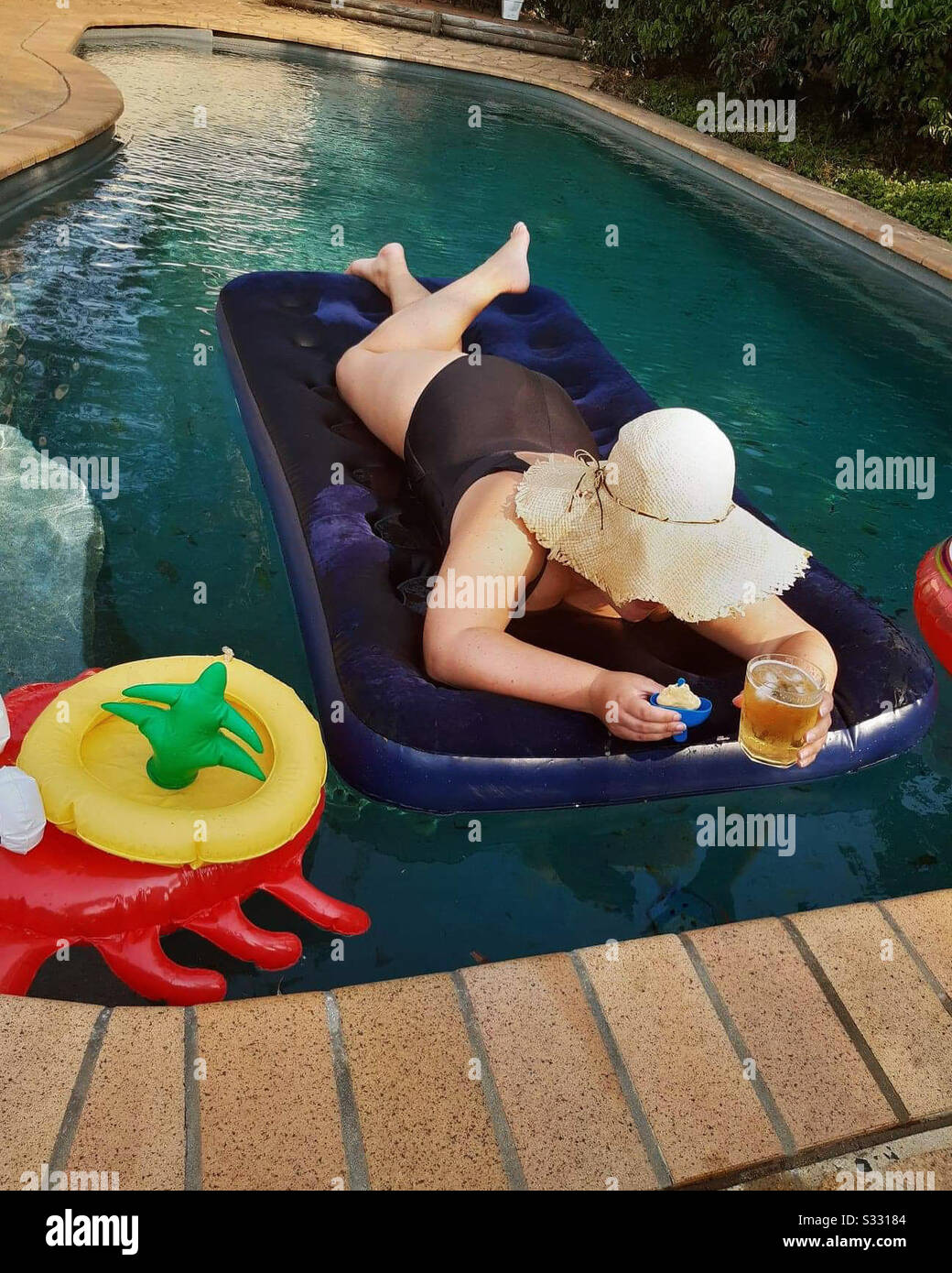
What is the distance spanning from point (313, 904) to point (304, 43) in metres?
11.4

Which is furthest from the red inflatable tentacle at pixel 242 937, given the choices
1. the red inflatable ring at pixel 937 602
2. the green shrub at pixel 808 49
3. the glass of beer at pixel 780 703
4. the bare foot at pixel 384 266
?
the green shrub at pixel 808 49

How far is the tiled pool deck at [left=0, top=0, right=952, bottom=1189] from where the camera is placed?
5.85 ft

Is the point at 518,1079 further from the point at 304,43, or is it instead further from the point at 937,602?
the point at 304,43

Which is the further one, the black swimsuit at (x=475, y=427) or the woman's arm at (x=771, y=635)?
the black swimsuit at (x=475, y=427)

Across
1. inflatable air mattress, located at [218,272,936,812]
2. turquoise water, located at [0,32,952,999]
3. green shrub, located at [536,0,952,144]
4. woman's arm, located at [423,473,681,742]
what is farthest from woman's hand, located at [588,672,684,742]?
green shrub, located at [536,0,952,144]

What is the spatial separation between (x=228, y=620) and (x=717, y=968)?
1747mm

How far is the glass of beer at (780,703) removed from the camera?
2.29 metres

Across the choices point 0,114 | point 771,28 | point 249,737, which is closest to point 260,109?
point 0,114

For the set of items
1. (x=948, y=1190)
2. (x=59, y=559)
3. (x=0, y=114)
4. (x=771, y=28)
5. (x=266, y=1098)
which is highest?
(x=771, y=28)

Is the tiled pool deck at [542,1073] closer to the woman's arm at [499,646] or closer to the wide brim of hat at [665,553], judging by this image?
Answer: the woman's arm at [499,646]

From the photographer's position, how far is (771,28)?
10.3 metres

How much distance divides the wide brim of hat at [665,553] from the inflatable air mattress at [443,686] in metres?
0.29

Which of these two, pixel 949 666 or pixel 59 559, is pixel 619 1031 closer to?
pixel 949 666

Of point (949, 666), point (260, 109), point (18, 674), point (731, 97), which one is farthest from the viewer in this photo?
point (731, 97)
